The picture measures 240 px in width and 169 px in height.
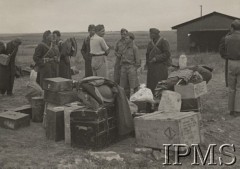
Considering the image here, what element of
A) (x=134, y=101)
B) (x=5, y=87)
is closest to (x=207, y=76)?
(x=134, y=101)

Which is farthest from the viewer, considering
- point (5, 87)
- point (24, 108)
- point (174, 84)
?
point (5, 87)

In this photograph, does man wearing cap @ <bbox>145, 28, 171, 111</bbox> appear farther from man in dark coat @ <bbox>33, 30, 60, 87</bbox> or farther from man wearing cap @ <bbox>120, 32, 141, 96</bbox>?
man in dark coat @ <bbox>33, 30, 60, 87</bbox>

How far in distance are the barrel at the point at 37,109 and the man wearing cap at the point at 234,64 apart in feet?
14.2

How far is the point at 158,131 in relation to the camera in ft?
22.2

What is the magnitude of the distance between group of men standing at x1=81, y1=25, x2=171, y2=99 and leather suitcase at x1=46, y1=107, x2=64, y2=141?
306 cm

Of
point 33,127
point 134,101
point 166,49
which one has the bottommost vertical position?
point 33,127

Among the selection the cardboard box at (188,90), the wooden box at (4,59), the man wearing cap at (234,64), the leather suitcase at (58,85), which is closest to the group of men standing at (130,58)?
the man wearing cap at (234,64)

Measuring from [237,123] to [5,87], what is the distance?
7459mm

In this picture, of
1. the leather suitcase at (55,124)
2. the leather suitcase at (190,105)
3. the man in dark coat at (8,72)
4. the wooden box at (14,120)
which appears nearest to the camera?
the leather suitcase at (55,124)

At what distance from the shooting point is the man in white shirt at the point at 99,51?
10547mm

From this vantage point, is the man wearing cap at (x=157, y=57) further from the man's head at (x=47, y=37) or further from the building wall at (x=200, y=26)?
the building wall at (x=200, y=26)

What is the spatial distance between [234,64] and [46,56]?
187 inches

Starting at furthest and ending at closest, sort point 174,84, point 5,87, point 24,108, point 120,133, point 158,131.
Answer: point 5,87 < point 24,108 < point 174,84 < point 120,133 < point 158,131

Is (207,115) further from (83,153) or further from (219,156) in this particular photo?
(83,153)
